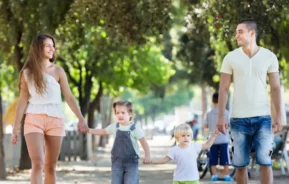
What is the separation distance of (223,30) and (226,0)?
719mm

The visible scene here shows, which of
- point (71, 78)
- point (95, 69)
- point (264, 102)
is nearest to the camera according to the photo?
point (264, 102)

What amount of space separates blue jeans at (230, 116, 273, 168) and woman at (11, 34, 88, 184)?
1739 mm

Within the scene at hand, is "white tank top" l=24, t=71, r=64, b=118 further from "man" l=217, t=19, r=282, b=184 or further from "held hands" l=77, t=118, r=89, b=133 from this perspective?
"man" l=217, t=19, r=282, b=184

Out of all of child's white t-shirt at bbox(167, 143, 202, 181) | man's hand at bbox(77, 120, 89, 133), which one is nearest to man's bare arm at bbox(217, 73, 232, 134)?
child's white t-shirt at bbox(167, 143, 202, 181)

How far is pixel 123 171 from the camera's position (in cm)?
989

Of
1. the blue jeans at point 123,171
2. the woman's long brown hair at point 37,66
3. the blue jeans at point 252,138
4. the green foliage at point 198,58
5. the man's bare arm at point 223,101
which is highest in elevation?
the green foliage at point 198,58

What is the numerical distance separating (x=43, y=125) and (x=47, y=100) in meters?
0.29

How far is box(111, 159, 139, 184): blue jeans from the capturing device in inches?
387

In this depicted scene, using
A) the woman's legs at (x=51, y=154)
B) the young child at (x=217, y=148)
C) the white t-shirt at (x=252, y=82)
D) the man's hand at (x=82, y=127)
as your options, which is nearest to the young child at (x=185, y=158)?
the white t-shirt at (x=252, y=82)

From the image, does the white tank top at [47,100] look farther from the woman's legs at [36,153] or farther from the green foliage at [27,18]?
the green foliage at [27,18]

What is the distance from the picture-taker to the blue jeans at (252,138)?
32.3ft

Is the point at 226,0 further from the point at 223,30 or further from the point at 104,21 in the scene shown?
the point at 104,21

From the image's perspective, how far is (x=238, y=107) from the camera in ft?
32.6

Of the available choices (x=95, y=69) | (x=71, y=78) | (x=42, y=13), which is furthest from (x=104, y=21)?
(x=71, y=78)
